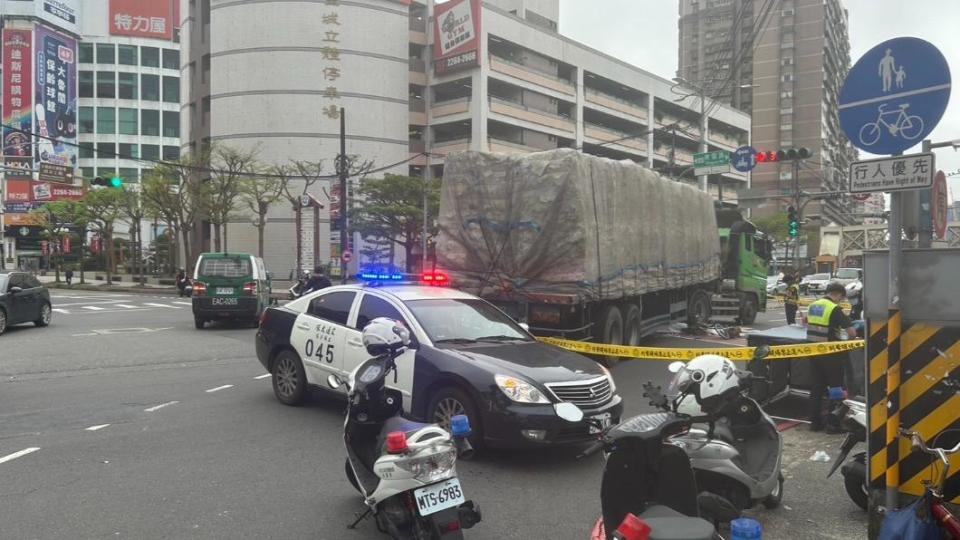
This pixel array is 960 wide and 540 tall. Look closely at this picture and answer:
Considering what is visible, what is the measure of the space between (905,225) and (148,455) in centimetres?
600

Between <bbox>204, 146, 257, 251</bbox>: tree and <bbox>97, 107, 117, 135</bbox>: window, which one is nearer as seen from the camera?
<bbox>204, 146, 257, 251</bbox>: tree

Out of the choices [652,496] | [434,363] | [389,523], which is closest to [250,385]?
[434,363]

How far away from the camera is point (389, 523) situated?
3.94m

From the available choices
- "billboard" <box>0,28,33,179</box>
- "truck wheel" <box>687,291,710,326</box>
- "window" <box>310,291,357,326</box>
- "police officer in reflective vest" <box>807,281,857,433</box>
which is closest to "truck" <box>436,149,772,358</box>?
"police officer in reflective vest" <box>807,281,857,433</box>

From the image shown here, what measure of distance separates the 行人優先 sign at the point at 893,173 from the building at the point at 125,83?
280ft

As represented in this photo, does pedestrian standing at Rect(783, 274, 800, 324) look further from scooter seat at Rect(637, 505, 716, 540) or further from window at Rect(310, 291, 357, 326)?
scooter seat at Rect(637, 505, 716, 540)

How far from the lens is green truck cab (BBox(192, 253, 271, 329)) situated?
652 inches

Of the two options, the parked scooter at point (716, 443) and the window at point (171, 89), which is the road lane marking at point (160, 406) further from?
the window at point (171, 89)

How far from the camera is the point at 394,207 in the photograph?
1500 inches

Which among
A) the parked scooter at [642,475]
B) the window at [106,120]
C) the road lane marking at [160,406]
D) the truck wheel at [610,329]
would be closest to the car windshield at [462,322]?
the road lane marking at [160,406]

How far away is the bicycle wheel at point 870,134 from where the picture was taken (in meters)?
4.12

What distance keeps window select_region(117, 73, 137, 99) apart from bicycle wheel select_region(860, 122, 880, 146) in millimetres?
91328

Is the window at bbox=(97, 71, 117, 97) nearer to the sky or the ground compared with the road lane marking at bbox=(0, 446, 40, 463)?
nearer to the sky

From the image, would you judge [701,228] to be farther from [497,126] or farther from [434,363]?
[497,126]
